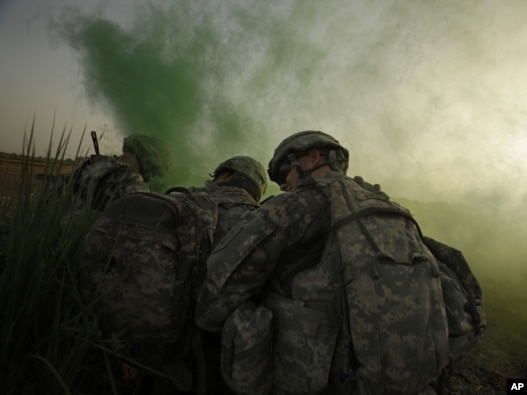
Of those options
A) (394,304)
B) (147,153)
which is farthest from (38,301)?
(147,153)

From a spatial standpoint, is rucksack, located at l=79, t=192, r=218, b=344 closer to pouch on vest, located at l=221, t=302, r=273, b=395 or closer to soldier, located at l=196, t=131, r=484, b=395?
soldier, located at l=196, t=131, r=484, b=395

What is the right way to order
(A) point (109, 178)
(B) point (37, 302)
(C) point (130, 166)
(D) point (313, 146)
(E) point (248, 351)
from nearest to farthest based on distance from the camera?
(B) point (37, 302) → (E) point (248, 351) → (D) point (313, 146) → (A) point (109, 178) → (C) point (130, 166)

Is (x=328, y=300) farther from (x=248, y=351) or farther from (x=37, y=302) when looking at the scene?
(x=37, y=302)

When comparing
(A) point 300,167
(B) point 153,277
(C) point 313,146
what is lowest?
(B) point 153,277

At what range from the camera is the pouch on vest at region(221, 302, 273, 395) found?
5.60 feet

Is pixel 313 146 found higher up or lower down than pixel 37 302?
higher up

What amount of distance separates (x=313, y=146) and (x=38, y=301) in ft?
6.62

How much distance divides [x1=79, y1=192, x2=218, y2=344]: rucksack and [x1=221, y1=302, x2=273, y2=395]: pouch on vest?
411 mm

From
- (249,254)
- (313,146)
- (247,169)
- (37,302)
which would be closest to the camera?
(37,302)

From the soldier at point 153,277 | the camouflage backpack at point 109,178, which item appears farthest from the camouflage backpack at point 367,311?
the camouflage backpack at point 109,178

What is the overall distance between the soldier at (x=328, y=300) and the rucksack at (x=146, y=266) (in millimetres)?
231

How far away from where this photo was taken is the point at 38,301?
1.24 meters

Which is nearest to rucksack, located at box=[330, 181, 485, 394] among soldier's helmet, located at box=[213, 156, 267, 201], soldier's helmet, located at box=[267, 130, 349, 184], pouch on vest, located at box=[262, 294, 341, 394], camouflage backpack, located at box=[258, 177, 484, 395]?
camouflage backpack, located at box=[258, 177, 484, 395]

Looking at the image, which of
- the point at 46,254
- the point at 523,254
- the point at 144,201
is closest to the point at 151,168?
the point at 144,201
